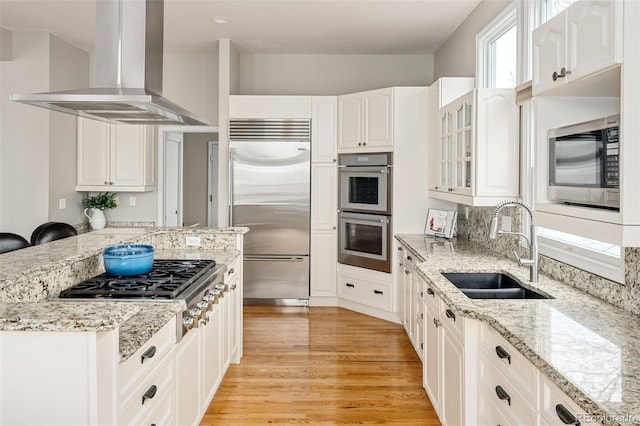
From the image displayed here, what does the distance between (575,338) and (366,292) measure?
3467 millimetres

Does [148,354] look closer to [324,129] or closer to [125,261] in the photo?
[125,261]

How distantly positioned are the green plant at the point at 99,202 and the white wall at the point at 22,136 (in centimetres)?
69

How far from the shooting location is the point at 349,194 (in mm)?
5215

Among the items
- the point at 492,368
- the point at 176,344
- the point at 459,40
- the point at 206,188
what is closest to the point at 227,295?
the point at 176,344

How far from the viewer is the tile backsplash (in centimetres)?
199

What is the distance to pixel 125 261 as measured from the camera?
2.54 m

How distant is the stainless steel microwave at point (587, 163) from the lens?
157 centimetres

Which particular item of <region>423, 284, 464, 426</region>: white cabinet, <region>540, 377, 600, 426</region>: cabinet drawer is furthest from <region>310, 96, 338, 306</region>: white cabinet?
<region>540, 377, 600, 426</region>: cabinet drawer

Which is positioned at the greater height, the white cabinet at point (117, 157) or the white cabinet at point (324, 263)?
the white cabinet at point (117, 157)

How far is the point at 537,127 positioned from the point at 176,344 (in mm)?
1775

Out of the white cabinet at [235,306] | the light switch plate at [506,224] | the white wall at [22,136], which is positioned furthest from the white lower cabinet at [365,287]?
the white wall at [22,136]

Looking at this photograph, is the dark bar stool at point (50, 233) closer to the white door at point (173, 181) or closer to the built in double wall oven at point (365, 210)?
the white door at point (173, 181)

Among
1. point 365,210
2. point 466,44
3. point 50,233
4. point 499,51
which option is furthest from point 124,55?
point 466,44

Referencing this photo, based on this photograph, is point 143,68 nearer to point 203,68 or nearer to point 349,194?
point 349,194
